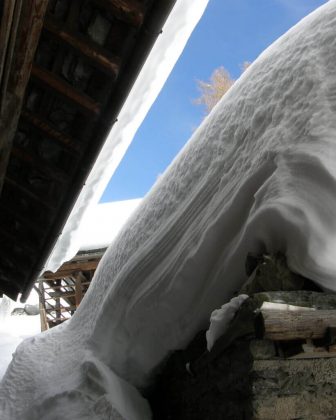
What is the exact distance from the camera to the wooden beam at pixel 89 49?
2.65 meters

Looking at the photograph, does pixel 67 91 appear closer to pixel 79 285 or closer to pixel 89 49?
pixel 89 49

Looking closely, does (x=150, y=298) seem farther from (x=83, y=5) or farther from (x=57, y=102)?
(x=83, y=5)

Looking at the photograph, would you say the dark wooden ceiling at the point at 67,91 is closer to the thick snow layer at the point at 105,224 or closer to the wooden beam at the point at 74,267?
the thick snow layer at the point at 105,224

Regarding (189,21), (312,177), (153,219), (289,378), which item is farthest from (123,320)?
(189,21)

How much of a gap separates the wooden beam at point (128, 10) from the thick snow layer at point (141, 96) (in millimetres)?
856

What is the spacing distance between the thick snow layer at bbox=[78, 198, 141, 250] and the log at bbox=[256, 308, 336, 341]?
387cm

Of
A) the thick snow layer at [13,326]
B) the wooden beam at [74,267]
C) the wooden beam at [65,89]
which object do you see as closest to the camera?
the wooden beam at [65,89]

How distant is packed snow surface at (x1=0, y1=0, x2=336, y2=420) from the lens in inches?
80.0

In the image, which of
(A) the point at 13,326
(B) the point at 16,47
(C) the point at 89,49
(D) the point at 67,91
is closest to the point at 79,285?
(D) the point at 67,91

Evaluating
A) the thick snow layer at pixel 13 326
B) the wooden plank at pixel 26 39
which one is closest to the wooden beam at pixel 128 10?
the wooden plank at pixel 26 39

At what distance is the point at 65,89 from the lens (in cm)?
295

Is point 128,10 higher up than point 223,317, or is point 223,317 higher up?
point 128,10

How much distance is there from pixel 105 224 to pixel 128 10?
9.80 meters

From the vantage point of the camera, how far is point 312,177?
2.03m
